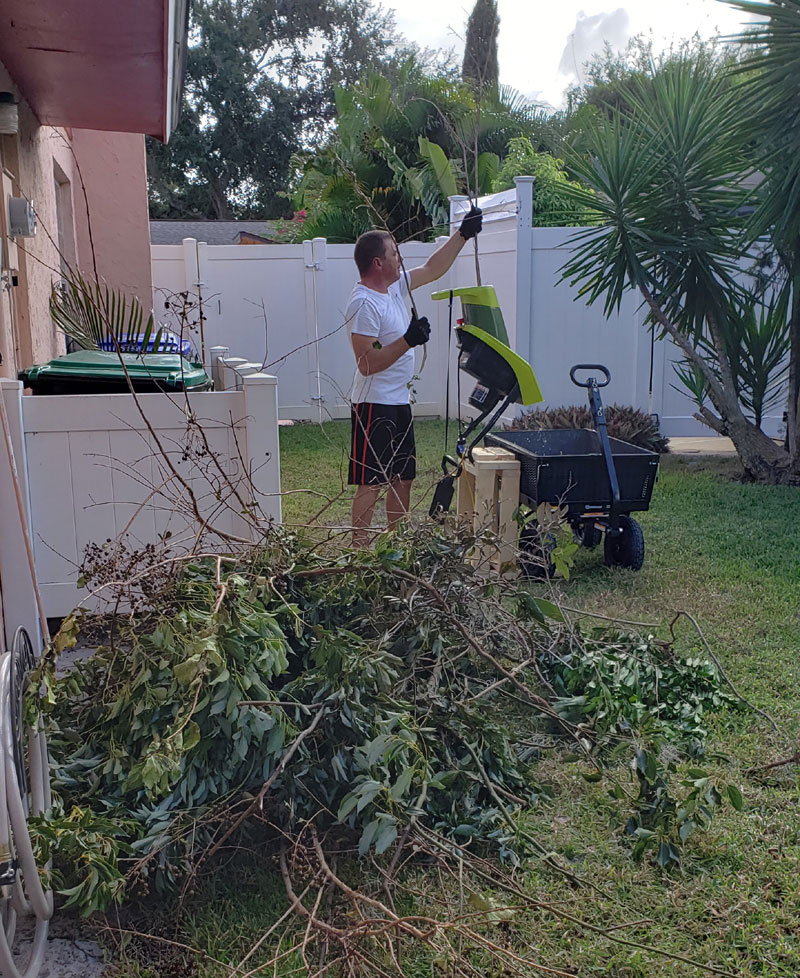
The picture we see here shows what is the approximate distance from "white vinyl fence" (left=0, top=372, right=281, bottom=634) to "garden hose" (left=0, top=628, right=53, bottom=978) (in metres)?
1.66

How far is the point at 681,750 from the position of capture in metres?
3.36

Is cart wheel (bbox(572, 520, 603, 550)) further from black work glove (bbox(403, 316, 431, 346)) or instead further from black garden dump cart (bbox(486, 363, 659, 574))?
black work glove (bbox(403, 316, 431, 346))

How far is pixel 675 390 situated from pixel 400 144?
10.0 m

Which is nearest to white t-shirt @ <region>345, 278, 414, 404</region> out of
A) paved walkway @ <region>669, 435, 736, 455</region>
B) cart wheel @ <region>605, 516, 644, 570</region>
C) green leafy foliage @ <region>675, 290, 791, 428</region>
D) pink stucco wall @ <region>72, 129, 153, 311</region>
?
cart wheel @ <region>605, 516, 644, 570</region>

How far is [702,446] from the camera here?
33.1 feet

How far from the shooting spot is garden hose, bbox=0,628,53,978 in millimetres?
2068

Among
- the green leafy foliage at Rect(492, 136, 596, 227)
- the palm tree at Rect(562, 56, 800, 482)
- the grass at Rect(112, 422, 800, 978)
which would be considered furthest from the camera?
the green leafy foliage at Rect(492, 136, 596, 227)

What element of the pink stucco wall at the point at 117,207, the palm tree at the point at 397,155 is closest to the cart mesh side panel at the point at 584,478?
the pink stucco wall at the point at 117,207

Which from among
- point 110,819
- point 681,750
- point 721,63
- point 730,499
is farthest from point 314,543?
point 721,63

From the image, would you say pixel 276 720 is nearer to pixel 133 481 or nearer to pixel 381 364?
pixel 133 481

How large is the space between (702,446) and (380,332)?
6.09 m

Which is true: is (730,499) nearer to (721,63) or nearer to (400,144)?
(721,63)

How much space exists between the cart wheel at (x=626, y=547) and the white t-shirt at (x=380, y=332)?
146cm

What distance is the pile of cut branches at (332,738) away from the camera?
8.27 ft
